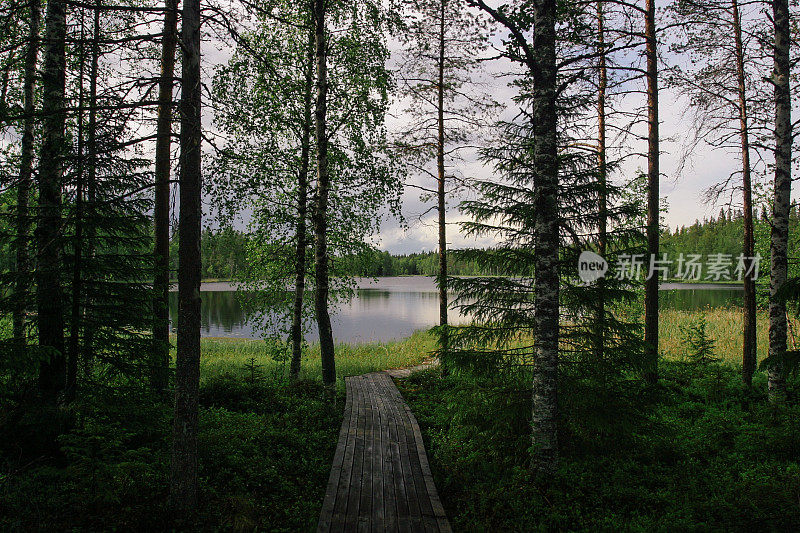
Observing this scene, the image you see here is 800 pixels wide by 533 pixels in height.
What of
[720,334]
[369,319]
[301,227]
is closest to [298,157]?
[301,227]

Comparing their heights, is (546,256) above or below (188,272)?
above

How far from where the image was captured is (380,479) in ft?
19.4

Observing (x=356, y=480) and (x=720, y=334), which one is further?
(x=720, y=334)

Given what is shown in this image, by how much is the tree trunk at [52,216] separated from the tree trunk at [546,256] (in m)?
7.14

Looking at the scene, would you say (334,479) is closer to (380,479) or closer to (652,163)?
(380,479)

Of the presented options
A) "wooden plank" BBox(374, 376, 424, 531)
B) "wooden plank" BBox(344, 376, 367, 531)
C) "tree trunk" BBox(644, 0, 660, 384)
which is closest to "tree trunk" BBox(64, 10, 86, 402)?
"wooden plank" BBox(344, 376, 367, 531)

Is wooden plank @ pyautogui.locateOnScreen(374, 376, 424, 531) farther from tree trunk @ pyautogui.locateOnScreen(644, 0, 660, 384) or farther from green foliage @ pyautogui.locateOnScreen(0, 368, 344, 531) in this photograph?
tree trunk @ pyautogui.locateOnScreen(644, 0, 660, 384)

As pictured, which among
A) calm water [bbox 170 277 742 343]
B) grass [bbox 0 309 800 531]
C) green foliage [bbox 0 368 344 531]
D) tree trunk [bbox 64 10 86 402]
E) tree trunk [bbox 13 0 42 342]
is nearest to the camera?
green foliage [bbox 0 368 344 531]

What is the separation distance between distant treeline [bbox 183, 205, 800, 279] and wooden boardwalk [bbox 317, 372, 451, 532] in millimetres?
3170

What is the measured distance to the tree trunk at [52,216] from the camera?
5.97m

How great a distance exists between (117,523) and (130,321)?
2.98 m

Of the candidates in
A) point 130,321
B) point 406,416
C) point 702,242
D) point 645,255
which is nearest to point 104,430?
point 130,321

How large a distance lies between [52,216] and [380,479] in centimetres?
645

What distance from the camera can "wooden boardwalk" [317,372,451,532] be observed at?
187 inches
